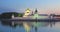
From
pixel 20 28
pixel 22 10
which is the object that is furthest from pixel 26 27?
pixel 22 10

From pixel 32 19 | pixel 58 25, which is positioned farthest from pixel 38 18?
pixel 58 25

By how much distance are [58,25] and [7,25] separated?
1.19 m

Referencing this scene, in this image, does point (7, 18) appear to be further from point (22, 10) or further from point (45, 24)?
point (45, 24)

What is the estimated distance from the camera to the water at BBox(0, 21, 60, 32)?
13.8 feet

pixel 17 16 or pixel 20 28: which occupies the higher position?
pixel 17 16

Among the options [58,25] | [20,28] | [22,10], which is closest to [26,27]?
[20,28]

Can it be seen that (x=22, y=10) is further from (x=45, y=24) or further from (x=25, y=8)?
(x=45, y=24)

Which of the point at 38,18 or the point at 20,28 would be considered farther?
the point at 38,18

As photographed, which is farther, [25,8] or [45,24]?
[45,24]

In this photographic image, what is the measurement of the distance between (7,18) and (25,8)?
481mm

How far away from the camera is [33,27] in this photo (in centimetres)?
435

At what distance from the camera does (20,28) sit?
168 inches

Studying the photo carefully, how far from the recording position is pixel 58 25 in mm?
4461

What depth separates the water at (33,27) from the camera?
420 centimetres
